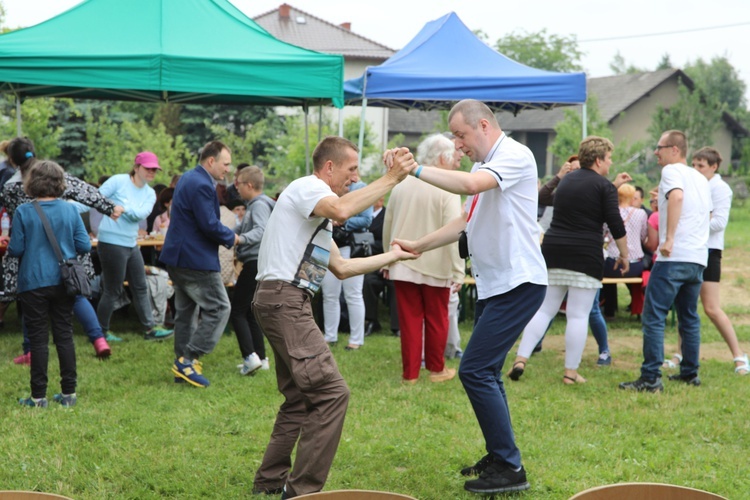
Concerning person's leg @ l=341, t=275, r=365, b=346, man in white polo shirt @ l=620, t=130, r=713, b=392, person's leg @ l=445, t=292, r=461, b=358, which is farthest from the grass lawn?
person's leg @ l=445, t=292, r=461, b=358

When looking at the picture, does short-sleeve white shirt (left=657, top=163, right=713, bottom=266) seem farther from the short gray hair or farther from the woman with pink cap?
the woman with pink cap

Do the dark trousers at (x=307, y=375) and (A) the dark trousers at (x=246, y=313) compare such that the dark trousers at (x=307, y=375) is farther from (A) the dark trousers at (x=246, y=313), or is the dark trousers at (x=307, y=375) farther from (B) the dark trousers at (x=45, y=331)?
(A) the dark trousers at (x=246, y=313)

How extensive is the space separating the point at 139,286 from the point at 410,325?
296 centimetres

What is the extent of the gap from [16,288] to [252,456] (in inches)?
89.2

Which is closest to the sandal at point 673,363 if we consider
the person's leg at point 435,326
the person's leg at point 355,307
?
the person's leg at point 435,326

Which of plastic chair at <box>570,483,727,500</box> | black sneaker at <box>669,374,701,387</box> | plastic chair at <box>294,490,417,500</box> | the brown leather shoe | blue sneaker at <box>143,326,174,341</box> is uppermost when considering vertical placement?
plastic chair at <box>570,483,727,500</box>

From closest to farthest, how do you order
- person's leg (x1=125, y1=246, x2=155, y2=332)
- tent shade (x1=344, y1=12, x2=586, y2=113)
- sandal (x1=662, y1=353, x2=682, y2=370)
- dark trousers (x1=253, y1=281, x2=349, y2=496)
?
1. dark trousers (x1=253, y1=281, x2=349, y2=496)
2. sandal (x1=662, y1=353, x2=682, y2=370)
3. person's leg (x1=125, y1=246, x2=155, y2=332)
4. tent shade (x1=344, y1=12, x2=586, y2=113)

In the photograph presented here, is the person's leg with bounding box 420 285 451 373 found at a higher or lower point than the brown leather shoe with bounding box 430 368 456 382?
higher

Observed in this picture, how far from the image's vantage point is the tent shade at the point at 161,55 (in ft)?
23.5

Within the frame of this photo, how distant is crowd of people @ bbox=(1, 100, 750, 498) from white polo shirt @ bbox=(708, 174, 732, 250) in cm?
2

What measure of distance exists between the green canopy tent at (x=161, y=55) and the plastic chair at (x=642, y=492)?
5590 mm

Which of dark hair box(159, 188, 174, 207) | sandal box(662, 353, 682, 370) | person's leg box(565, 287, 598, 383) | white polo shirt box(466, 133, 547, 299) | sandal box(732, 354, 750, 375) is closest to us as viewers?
white polo shirt box(466, 133, 547, 299)

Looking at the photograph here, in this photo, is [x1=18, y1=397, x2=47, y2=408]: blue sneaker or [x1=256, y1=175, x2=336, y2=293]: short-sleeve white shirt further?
[x1=18, y1=397, x2=47, y2=408]: blue sneaker

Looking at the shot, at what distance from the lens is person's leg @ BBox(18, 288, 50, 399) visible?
5.38 m
